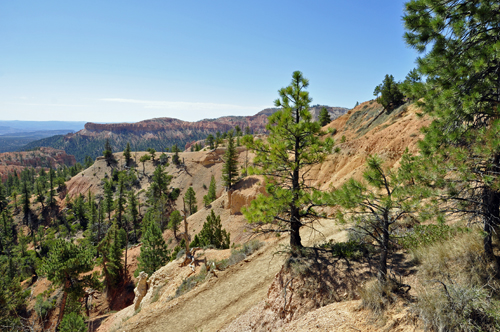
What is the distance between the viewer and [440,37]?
247 inches

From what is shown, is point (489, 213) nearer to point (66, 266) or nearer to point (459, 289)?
point (459, 289)

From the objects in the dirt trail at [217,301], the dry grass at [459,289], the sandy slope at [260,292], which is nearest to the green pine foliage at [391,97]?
the sandy slope at [260,292]

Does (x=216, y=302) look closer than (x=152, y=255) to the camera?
Yes

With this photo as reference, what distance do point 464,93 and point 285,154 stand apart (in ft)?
19.0

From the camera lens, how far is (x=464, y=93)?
231 inches

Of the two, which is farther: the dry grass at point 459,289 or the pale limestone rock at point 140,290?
the pale limestone rock at point 140,290

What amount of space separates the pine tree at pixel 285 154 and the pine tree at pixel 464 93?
12.4ft

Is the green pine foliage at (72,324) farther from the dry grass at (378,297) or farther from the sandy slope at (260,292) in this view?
the dry grass at (378,297)

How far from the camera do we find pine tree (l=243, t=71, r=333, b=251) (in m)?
9.33

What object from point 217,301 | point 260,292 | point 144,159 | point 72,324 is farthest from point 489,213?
point 144,159

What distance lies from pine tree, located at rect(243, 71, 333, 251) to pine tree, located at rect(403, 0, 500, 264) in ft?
12.4

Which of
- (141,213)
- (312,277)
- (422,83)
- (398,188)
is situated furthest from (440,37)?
(141,213)

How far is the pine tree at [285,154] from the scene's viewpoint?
30.6ft

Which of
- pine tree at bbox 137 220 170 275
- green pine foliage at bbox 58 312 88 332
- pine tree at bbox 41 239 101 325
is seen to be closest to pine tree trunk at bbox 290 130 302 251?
green pine foliage at bbox 58 312 88 332
